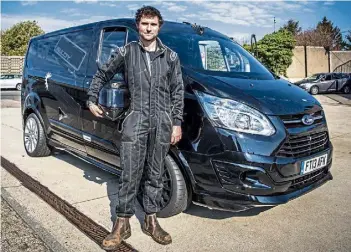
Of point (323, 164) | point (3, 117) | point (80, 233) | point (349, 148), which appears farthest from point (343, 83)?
point (80, 233)

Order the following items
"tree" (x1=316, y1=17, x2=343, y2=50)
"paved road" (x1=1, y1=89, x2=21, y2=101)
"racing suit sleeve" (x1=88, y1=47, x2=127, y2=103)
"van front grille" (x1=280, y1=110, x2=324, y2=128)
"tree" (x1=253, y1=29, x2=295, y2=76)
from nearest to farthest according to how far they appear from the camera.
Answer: "racing suit sleeve" (x1=88, y1=47, x2=127, y2=103)
"van front grille" (x1=280, y1=110, x2=324, y2=128)
"paved road" (x1=1, y1=89, x2=21, y2=101)
"tree" (x1=253, y1=29, x2=295, y2=76)
"tree" (x1=316, y1=17, x2=343, y2=50)

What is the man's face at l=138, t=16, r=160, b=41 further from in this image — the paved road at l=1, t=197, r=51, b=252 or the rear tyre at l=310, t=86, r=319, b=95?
the rear tyre at l=310, t=86, r=319, b=95

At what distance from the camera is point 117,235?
8.97ft

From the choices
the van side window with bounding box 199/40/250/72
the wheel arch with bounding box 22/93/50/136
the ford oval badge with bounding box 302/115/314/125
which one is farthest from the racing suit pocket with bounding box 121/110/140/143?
the wheel arch with bounding box 22/93/50/136

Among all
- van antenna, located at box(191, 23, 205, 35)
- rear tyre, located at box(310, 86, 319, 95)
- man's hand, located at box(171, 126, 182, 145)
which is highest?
van antenna, located at box(191, 23, 205, 35)

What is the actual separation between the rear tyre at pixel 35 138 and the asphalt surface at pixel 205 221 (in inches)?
24.1

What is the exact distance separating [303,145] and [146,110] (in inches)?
51.8

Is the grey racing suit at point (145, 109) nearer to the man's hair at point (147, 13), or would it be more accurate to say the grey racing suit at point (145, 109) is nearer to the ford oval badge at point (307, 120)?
the man's hair at point (147, 13)

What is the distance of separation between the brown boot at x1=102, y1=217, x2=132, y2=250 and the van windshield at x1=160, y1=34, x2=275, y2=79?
4.73 ft

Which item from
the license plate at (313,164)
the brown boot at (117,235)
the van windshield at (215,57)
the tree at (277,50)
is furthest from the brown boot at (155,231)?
the tree at (277,50)

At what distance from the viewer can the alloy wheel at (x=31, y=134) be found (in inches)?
202

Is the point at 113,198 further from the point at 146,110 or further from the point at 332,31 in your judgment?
the point at 332,31

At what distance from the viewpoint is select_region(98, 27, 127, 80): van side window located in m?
3.62

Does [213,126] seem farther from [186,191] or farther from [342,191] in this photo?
[342,191]
